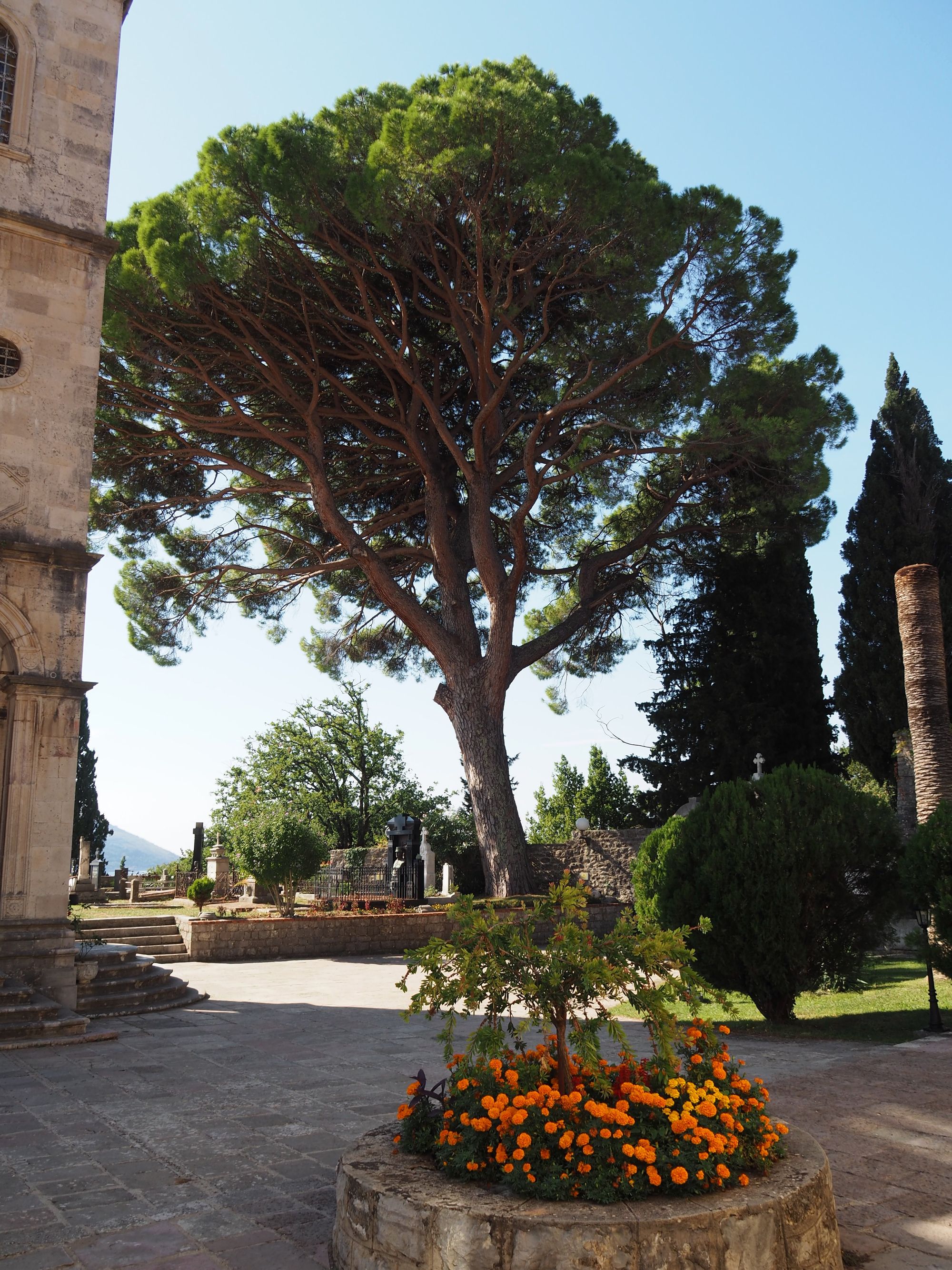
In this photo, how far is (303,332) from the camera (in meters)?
17.3

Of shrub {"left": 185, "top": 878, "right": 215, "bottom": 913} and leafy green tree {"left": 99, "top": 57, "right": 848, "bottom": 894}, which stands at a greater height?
leafy green tree {"left": 99, "top": 57, "right": 848, "bottom": 894}

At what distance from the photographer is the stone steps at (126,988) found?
9.77 meters

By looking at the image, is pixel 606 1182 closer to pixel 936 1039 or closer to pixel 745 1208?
pixel 745 1208

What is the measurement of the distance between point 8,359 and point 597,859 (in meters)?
17.9

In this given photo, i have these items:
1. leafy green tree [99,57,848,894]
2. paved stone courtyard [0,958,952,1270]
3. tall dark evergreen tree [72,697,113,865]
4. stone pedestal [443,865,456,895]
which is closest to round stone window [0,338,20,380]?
leafy green tree [99,57,848,894]

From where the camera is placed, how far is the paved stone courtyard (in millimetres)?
3809

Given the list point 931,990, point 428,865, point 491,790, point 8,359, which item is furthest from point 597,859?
point 8,359

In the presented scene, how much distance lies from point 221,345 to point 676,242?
315 inches

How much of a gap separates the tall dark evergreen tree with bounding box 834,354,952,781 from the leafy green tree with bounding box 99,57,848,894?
18.2 feet

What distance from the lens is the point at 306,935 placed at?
641 inches

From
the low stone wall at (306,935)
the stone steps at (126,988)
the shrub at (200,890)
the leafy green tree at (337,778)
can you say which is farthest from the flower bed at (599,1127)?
the leafy green tree at (337,778)

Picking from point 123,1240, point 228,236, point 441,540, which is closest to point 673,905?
point 123,1240

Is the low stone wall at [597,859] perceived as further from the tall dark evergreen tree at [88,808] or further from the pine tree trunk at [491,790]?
the tall dark evergreen tree at [88,808]

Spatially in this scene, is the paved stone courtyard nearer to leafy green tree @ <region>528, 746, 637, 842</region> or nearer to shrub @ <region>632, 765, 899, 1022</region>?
shrub @ <region>632, 765, 899, 1022</region>
